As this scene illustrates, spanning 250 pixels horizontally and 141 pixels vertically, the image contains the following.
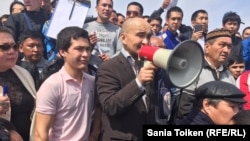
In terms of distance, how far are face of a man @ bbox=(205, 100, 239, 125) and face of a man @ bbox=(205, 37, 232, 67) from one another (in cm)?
122

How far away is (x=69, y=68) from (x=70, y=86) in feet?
0.59

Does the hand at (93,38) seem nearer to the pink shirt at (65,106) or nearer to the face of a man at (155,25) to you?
the pink shirt at (65,106)

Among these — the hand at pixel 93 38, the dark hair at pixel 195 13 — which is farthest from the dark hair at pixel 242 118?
the dark hair at pixel 195 13

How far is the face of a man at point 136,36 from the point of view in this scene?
10.9 ft

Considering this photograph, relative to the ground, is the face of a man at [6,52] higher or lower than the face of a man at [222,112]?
higher

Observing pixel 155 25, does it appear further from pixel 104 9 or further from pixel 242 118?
pixel 242 118

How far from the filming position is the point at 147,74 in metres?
2.91

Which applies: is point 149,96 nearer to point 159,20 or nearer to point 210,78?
point 210,78

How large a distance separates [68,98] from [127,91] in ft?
1.95

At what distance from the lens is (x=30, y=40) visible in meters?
4.96

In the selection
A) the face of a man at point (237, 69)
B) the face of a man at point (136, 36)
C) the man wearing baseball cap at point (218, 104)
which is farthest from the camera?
the face of a man at point (237, 69)

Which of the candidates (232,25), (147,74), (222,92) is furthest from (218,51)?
(232,25)

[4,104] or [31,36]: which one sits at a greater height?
[31,36]

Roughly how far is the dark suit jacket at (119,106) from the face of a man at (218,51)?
160 centimetres
